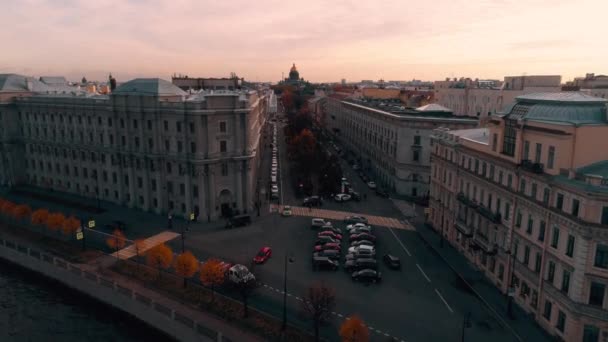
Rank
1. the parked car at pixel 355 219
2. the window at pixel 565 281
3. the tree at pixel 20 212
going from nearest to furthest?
the window at pixel 565 281 → the tree at pixel 20 212 → the parked car at pixel 355 219

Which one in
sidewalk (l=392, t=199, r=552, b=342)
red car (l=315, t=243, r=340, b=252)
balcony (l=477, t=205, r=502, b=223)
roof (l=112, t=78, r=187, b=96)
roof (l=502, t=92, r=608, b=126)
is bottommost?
sidewalk (l=392, t=199, r=552, b=342)

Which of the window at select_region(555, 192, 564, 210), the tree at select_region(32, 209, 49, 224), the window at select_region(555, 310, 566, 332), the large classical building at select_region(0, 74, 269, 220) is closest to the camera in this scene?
the window at select_region(555, 310, 566, 332)

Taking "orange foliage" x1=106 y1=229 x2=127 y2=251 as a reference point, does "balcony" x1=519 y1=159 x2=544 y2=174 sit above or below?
above

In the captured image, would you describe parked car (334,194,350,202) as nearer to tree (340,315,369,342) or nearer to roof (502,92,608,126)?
roof (502,92,608,126)

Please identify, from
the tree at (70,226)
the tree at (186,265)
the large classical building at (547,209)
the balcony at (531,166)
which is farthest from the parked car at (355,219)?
the tree at (70,226)

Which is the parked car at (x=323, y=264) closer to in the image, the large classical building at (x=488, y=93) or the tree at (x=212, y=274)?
the tree at (x=212, y=274)

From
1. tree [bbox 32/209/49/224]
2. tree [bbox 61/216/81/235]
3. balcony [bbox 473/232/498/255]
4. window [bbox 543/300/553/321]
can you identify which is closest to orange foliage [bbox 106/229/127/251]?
tree [bbox 61/216/81/235]

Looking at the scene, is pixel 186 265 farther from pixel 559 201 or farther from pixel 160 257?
Result: pixel 559 201
